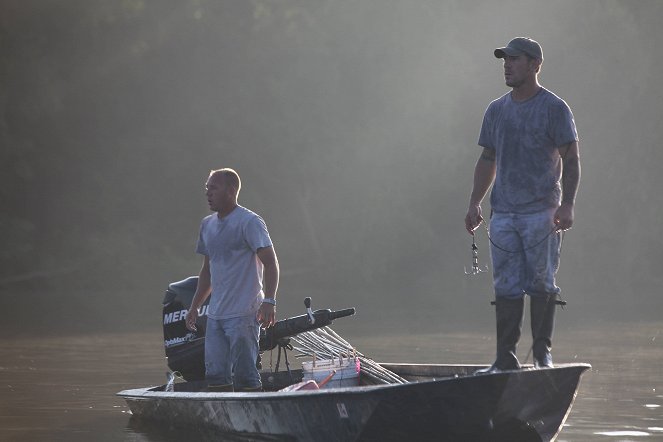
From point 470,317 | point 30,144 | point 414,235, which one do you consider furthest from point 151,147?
point 470,317

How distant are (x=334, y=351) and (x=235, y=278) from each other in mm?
1256

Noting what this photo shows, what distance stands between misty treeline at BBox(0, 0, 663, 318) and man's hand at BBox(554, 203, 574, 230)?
28431 millimetres

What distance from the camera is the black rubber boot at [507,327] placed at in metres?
7.86

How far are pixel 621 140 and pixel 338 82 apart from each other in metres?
9.23

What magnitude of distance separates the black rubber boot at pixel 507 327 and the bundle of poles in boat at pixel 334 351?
1.73 m

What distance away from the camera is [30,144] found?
37.4 m

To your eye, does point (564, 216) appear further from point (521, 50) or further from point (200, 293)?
point (200, 293)

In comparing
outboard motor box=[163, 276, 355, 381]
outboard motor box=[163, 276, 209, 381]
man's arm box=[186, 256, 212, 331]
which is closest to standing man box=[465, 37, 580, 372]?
man's arm box=[186, 256, 212, 331]

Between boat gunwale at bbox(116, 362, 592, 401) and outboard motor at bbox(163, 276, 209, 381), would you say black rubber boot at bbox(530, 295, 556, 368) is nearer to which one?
boat gunwale at bbox(116, 362, 592, 401)

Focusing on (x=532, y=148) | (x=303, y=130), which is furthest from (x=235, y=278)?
(x=303, y=130)

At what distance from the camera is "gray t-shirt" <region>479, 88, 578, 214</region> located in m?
7.69

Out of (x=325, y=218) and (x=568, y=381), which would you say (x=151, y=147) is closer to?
(x=325, y=218)

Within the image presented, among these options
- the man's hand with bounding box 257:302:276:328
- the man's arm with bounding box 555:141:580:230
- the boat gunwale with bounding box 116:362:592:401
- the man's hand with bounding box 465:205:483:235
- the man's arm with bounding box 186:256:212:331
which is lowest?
the boat gunwale with bounding box 116:362:592:401

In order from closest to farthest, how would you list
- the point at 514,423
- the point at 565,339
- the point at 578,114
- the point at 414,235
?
the point at 514,423 → the point at 565,339 → the point at 414,235 → the point at 578,114
